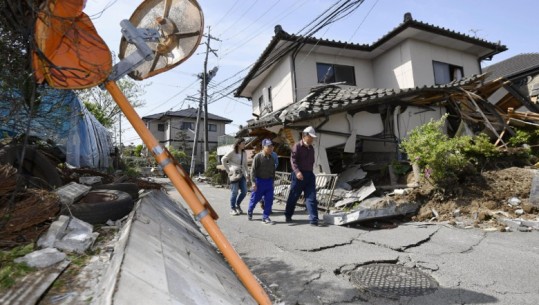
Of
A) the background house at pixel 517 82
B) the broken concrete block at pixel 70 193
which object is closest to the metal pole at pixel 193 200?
the broken concrete block at pixel 70 193

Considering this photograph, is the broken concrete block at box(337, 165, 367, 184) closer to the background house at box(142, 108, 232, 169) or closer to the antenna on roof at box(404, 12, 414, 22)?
the antenna on roof at box(404, 12, 414, 22)

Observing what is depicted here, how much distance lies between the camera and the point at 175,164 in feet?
7.27

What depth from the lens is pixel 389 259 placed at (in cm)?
383

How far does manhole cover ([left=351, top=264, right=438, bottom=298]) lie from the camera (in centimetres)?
294

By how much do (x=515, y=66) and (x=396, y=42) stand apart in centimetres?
1046

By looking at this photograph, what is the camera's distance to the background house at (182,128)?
38.2 m

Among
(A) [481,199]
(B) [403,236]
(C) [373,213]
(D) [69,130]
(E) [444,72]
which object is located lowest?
(B) [403,236]

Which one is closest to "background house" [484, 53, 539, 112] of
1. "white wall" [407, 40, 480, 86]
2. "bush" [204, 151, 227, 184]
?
"white wall" [407, 40, 480, 86]

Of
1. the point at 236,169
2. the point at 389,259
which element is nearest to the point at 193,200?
the point at 389,259

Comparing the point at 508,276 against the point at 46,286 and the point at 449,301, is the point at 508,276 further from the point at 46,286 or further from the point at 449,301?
the point at 46,286

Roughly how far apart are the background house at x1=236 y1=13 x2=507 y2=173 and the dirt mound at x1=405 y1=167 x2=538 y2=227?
119 inches

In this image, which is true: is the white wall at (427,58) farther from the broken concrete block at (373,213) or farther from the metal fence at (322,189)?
the broken concrete block at (373,213)

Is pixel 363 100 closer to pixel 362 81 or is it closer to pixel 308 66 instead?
pixel 308 66

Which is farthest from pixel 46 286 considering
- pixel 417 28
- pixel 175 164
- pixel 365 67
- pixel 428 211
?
pixel 365 67
